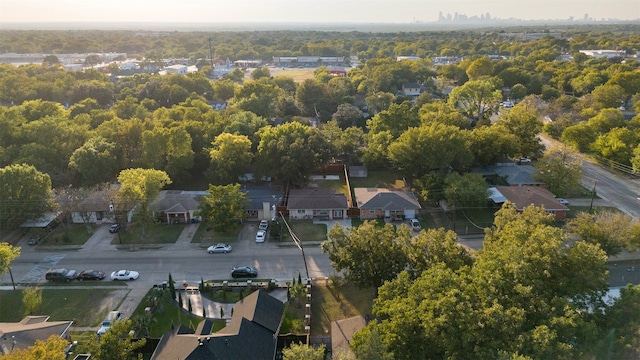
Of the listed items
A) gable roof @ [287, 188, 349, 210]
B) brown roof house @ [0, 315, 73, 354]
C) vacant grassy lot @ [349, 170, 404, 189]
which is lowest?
vacant grassy lot @ [349, 170, 404, 189]

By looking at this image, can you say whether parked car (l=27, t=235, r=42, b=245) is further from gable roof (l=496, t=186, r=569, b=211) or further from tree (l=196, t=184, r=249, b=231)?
gable roof (l=496, t=186, r=569, b=211)

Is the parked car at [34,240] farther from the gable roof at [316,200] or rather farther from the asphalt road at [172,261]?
the gable roof at [316,200]

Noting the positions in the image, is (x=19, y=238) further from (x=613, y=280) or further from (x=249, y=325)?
(x=613, y=280)

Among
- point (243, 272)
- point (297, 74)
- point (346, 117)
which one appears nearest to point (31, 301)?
point (243, 272)

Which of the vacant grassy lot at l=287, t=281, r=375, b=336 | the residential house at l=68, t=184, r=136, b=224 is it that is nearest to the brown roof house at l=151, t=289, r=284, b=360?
the vacant grassy lot at l=287, t=281, r=375, b=336

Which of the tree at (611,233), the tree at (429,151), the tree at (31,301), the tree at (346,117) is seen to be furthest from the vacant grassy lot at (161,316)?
the tree at (346,117)

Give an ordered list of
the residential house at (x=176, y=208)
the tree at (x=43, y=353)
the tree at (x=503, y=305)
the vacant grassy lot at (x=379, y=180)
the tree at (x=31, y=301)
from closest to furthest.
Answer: the tree at (x=503, y=305) → the tree at (x=43, y=353) → the tree at (x=31, y=301) → the residential house at (x=176, y=208) → the vacant grassy lot at (x=379, y=180)

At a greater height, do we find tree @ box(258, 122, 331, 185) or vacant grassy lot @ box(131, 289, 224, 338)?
A: tree @ box(258, 122, 331, 185)

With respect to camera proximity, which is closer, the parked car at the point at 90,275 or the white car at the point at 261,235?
the parked car at the point at 90,275
